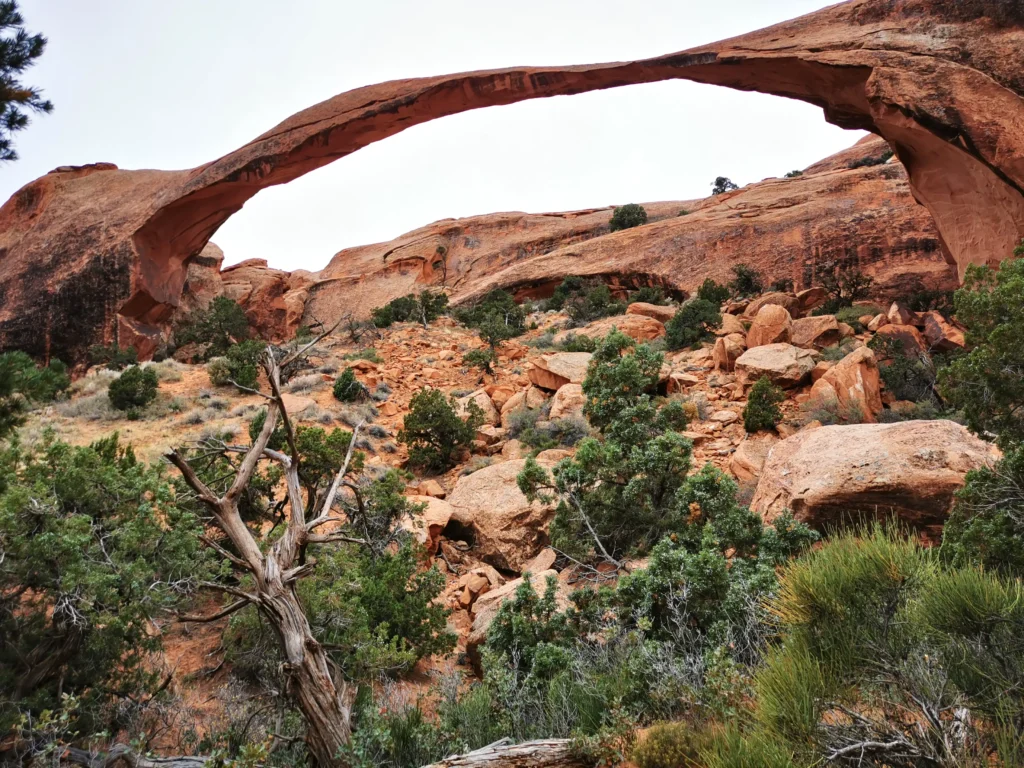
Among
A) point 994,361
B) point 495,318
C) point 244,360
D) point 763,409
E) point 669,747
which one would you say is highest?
point 244,360

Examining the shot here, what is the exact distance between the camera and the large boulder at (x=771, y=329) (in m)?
14.1

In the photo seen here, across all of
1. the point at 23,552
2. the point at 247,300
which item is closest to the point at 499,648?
the point at 23,552

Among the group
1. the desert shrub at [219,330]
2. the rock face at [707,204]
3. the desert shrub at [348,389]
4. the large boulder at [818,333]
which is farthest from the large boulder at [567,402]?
the desert shrub at [219,330]

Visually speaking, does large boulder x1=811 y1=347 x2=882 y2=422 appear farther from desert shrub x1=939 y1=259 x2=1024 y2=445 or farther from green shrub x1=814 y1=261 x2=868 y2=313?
green shrub x1=814 y1=261 x2=868 y2=313

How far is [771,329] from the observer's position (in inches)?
558

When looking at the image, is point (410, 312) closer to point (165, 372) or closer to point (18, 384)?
point (165, 372)

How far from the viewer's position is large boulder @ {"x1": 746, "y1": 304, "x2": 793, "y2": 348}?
1414 centimetres

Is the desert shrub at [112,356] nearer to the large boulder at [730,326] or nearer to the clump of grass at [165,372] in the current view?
Answer: the clump of grass at [165,372]

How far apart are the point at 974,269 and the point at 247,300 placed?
2597 cm

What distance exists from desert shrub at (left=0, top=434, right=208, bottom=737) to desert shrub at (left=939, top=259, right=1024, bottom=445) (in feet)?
22.2

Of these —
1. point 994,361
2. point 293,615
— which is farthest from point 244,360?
point 994,361

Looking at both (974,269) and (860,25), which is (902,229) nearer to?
(860,25)

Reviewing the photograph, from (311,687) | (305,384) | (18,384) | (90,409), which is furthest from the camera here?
(305,384)

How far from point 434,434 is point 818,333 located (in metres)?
8.75
